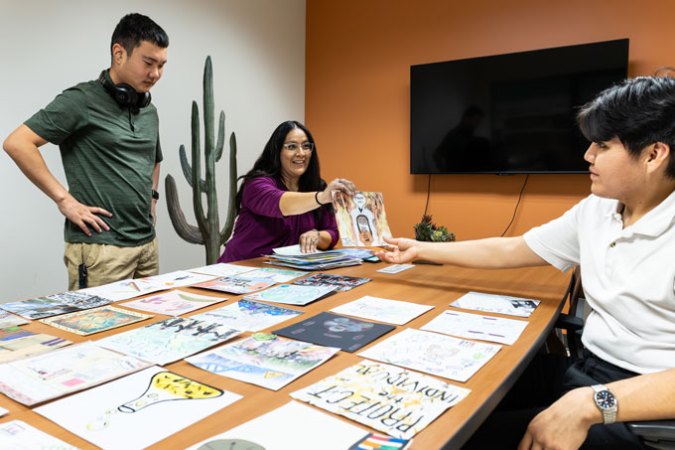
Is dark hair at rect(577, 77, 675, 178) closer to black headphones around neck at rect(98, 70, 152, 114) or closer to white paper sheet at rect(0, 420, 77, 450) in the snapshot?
white paper sheet at rect(0, 420, 77, 450)

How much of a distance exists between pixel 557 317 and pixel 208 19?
3.05m

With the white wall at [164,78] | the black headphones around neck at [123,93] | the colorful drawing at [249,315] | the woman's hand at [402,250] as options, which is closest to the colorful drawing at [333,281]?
the woman's hand at [402,250]

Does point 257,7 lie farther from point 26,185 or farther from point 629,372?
point 629,372

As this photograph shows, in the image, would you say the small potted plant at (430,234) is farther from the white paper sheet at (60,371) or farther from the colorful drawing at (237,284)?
the white paper sheet at (60,371)

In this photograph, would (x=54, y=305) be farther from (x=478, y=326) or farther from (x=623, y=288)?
(x=623, y=288)

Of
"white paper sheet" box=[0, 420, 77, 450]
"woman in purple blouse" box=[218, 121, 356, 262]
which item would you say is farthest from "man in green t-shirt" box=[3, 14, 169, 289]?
"white paper sheet" box=[0, 420, 77, 450]

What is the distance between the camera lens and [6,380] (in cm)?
76

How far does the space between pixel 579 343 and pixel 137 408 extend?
119cm

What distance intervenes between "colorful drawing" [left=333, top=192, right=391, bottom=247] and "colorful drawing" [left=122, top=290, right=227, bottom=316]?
0.56 metres

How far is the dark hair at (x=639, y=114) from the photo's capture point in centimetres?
100

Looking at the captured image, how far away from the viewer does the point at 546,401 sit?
1315 millimetres

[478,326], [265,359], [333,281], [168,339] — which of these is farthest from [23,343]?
[478,326]

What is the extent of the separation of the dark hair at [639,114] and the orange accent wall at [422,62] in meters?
2.27

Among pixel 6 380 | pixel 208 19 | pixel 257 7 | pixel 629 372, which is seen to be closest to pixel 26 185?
pixel 208 19
